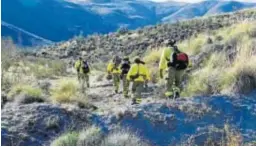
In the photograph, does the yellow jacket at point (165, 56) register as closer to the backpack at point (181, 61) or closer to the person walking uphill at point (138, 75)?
the backpack at point (181, 61)

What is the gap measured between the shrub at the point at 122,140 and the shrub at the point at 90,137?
0.17 metres

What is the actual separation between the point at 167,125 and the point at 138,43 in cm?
4339

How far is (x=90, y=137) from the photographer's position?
1443cm

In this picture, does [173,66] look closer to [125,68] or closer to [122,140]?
[125,68]

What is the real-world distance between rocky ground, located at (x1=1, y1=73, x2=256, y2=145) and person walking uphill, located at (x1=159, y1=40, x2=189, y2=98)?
2309mm

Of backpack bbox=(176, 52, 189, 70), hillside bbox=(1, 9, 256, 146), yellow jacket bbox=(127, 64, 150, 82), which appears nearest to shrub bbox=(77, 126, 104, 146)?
hillside bbox=(1, 9, 256, 146)

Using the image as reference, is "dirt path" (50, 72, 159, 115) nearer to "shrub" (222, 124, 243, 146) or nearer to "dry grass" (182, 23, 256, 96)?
"dry grass" (182, 23, 256, 96)

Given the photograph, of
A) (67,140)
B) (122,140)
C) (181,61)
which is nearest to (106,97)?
(181,61)

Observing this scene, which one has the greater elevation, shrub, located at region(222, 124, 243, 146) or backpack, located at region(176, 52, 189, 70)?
backpack, located at region(176, 52, 189, 70)

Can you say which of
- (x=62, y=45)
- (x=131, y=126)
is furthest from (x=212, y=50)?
(x=62, y=45)

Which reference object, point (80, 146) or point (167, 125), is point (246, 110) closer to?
point (167, 125)

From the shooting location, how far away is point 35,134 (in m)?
15.4

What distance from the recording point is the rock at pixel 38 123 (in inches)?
593

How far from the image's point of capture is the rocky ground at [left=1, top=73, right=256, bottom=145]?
15.3 m
